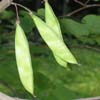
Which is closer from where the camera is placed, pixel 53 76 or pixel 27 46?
pixel 27 46

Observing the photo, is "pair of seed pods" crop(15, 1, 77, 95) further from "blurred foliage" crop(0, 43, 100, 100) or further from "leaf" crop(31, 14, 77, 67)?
"blurred foliage" crop(0, 43, 100, 100)

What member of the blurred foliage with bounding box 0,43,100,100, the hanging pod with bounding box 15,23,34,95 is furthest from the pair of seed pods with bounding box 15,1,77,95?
the blurred foliage with bounding box 0,43,100,100

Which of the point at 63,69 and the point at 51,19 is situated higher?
the point at 51,19

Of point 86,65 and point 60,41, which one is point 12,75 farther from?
point 60,41

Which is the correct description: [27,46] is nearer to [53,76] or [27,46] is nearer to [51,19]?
[51,19]

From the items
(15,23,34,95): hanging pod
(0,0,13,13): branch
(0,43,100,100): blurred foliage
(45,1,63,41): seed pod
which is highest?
(0,0,13,13): branch


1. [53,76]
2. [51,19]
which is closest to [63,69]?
[53,76]

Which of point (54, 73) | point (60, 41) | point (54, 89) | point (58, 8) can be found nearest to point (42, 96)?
point (54, 89)

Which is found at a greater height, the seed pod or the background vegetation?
the seed pod
